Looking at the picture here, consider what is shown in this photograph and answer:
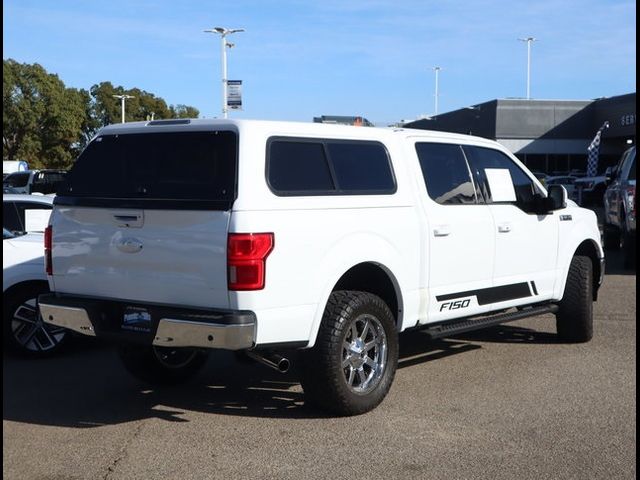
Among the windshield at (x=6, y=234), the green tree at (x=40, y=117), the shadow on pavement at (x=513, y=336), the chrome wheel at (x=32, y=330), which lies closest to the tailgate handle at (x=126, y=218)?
the chrome wheel at (x=32, y=330)

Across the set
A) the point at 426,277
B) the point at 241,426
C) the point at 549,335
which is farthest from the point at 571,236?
the point at 241,426

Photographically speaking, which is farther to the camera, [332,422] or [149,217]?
[332,422]

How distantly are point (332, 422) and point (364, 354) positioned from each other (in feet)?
1.76

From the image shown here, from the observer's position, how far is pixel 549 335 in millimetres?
8719

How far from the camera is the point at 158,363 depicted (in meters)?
6.66

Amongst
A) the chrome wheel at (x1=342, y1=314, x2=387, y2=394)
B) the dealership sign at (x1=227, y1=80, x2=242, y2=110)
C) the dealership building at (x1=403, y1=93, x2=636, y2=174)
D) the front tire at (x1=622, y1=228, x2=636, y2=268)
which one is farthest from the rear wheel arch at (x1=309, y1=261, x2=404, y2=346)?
the dealership building at (x1=403, y1=93, x2=636, y2=174)

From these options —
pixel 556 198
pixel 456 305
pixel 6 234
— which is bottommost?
pixel 456 305

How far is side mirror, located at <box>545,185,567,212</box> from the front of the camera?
25.0ft

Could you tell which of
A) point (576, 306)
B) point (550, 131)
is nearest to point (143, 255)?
point (576, 306)

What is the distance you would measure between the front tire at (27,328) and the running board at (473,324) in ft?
11.3

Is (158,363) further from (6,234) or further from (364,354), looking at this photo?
(6,234)

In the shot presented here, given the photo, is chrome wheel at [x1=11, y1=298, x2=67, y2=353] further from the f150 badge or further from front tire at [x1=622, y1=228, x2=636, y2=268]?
front tire at [x1=622, y1=228, x2=636, y2=268]

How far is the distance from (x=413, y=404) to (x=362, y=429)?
2.38ft

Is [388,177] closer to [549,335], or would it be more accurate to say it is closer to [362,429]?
[362,429]
